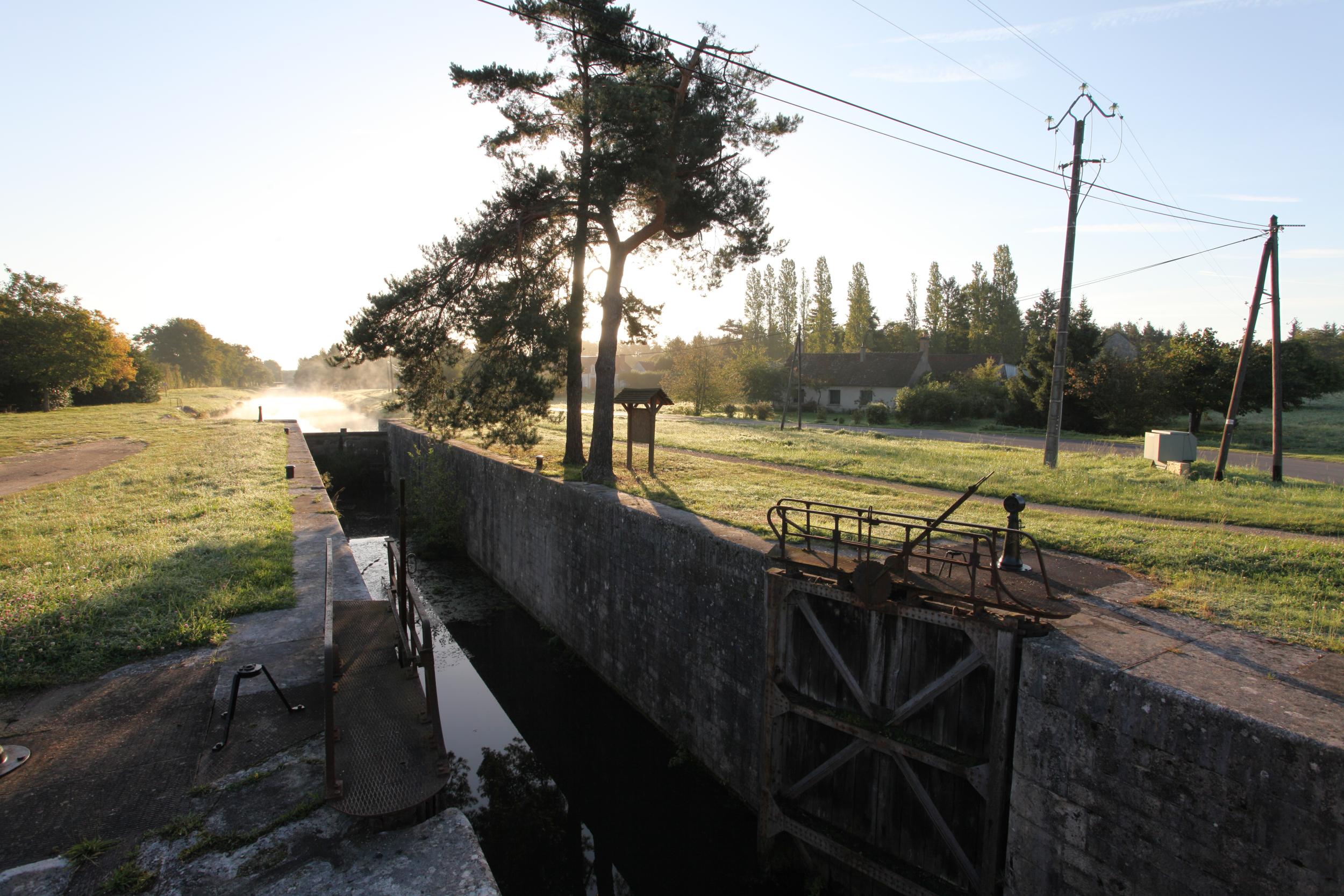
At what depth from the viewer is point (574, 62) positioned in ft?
55.0

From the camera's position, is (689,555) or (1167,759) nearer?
(1167,759)

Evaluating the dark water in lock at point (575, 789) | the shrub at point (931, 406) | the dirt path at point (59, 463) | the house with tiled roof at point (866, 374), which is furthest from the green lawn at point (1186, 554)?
the house with tiled roof at point (866, 374)

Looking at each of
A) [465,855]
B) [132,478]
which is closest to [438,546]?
[132,478]

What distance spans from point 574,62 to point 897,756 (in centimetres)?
1670

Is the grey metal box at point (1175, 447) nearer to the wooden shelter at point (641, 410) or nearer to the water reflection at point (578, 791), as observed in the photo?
the wooden shelter at point (641, 410)

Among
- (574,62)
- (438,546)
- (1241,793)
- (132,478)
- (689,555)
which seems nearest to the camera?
(1241,793)

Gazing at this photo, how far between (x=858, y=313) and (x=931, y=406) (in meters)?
42.3

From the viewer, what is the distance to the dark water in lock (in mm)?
7938

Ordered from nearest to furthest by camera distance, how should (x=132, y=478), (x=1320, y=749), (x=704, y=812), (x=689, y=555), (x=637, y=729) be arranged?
(x=1320, y=749) → (x=704, y=812) → (x=689, y=555) → (x=637, y=729) → (x=132, y=478)

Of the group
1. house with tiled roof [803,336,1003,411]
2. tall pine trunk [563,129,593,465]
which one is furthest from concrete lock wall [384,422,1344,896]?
house with tiled roof [803,336,1003,411]

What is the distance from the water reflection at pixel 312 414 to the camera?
55688 millimetres

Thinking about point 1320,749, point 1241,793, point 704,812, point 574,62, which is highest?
point 574,62

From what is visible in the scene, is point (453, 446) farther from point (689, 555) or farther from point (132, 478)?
point (689, 555)

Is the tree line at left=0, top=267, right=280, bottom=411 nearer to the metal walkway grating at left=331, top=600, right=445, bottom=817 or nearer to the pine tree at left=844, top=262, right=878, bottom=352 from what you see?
the metal walkway grating at left=331, top=600, right=445, bottom=817
